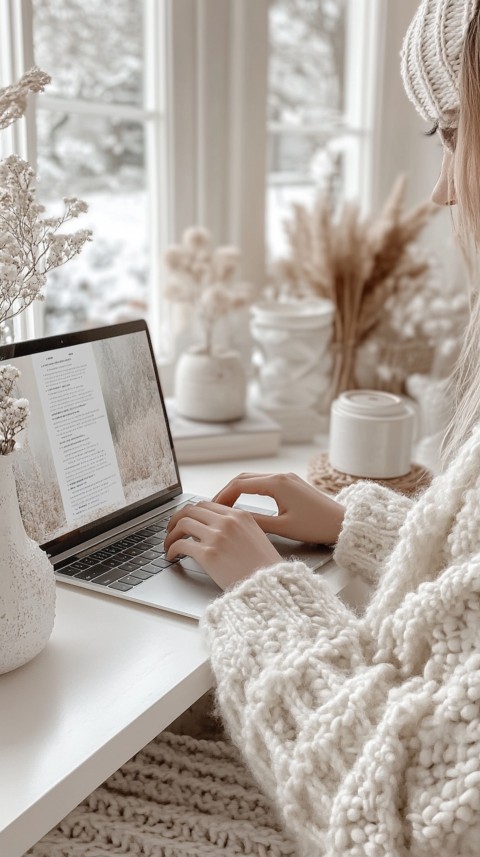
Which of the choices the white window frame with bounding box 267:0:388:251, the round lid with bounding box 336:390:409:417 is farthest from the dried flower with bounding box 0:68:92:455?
the white window frame with bounding box 267:0:388:251

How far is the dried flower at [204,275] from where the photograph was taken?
1.47 meters

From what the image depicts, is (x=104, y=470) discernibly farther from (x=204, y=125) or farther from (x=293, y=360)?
(x=204, y=125)

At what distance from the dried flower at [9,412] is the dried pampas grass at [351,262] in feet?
3.36

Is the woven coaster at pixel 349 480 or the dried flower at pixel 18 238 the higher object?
the dried flower at pixel 18 238

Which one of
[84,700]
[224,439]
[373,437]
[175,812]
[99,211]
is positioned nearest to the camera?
[84,700]

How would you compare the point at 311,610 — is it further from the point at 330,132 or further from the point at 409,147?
the point at 409,147

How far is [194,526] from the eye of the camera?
2.97ft

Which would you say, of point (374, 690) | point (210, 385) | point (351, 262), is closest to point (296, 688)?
point (374, 690)

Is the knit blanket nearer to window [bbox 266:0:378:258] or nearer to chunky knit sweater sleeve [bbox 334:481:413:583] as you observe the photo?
chunky knit sweater sleeve [bbox 334:481:413:583]

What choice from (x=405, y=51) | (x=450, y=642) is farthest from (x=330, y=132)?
(x=450, y=642)

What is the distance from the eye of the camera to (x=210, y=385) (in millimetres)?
1412

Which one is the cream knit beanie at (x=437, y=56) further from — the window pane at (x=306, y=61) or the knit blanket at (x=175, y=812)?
the window pane at (x=306, y=61)

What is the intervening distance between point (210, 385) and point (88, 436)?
0.46 metres

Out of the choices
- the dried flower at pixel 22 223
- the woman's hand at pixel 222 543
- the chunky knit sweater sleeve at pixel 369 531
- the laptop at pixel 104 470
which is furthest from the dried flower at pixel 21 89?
the chunky knit sweater sleeve at pixel 369 531
